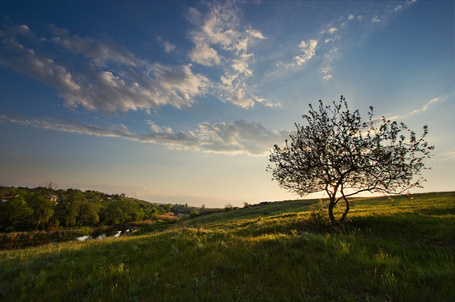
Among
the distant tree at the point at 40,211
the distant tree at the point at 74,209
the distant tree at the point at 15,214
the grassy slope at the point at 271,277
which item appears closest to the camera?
the grassy slope at the point at 271,277

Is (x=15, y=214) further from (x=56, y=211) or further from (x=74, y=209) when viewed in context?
(x=74, y=209)

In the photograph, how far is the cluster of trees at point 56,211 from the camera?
51947mm

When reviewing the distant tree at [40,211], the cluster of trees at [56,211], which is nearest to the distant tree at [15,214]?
the cluster of trees at [56,211]

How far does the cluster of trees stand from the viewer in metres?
51.9

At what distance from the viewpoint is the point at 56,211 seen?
6372cm

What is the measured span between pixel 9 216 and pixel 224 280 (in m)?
77.9

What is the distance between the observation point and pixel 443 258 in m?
5.99

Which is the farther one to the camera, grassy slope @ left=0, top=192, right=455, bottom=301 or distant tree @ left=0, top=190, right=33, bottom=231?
distant tree @ left=0, top=190, right=33, bottom=231

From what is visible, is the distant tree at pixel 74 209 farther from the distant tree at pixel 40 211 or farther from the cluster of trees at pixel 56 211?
the distant tree at pixel 40 211

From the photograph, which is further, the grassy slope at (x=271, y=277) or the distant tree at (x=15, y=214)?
the distant tree at (x=15, y=214)

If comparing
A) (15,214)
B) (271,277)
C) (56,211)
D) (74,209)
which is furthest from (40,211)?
(271,277)

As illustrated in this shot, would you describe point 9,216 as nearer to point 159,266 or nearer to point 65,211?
point 65,211

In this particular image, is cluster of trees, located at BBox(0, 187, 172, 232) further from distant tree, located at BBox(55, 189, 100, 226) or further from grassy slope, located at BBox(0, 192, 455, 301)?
grassy slope, located at BBox(0, 192, 455, 301)

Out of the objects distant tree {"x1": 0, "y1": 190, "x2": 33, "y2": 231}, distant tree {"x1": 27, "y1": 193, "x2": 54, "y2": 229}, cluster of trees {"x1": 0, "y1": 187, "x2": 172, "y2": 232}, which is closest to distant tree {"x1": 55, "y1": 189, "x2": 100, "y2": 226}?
cluster of trees {"x1": 0, "y1": 187, "x2": 172, "y2": 232}
